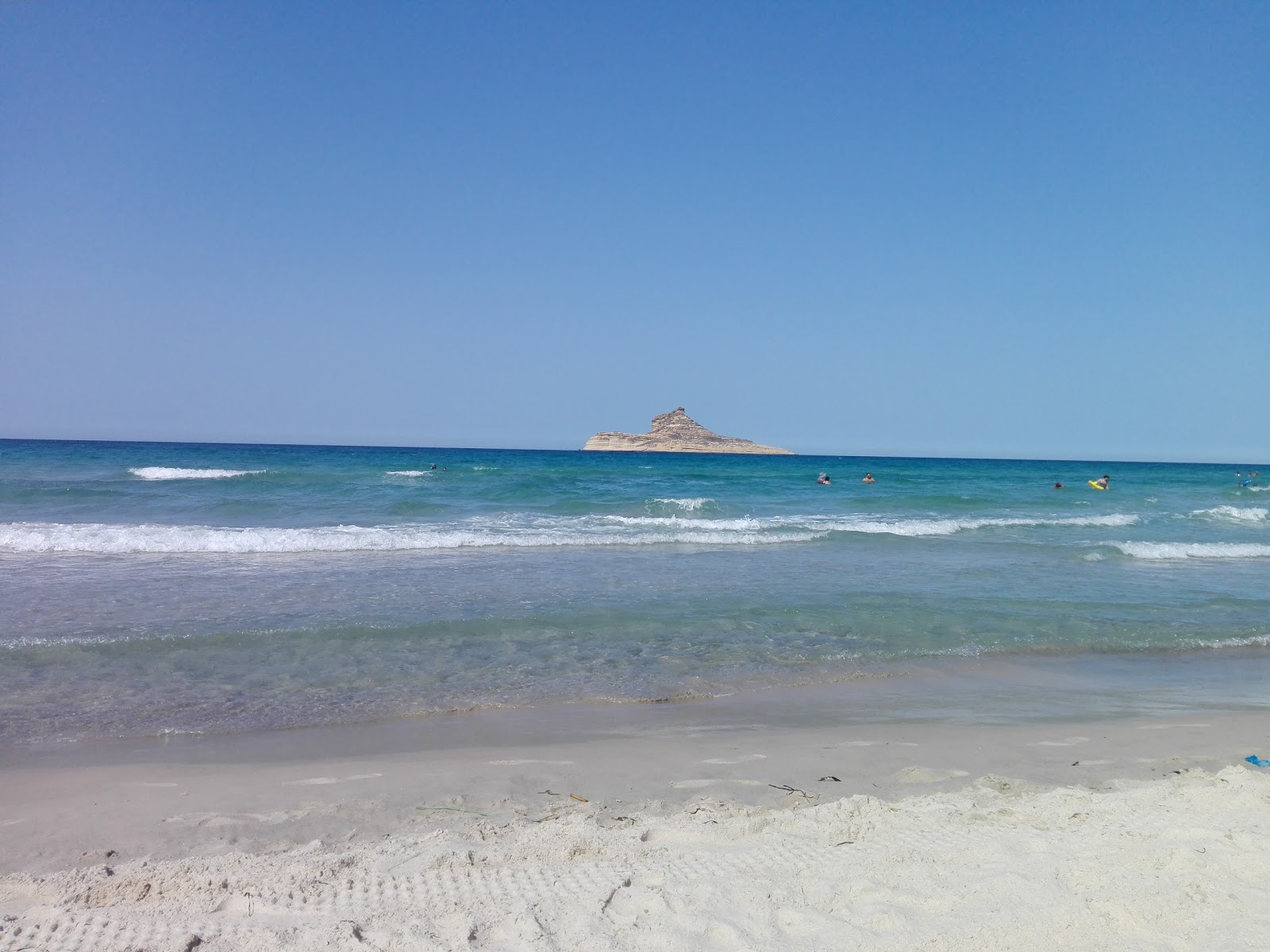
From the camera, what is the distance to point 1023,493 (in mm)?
36156

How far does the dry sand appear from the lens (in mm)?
3324

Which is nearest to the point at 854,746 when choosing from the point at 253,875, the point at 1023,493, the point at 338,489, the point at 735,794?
the point at 735,794

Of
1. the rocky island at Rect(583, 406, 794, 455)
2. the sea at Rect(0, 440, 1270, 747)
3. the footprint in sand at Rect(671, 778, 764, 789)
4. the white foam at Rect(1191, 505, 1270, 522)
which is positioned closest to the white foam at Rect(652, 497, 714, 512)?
the sea at Rect(0, 440, 1270, 747)

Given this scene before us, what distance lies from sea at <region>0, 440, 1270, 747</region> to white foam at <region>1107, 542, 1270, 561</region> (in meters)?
0.15

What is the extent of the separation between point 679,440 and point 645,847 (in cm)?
11135

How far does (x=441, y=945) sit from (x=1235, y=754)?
225 inches

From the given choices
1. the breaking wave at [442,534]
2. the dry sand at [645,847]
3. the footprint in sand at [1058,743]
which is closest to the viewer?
the dry sand at [645,847]

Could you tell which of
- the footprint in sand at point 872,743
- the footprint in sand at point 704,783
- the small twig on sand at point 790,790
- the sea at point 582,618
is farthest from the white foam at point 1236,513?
the footprint in sand at point 704,783

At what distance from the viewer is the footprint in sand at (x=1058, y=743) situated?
19.7 feet

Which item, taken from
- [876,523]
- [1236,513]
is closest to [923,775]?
[876,523]

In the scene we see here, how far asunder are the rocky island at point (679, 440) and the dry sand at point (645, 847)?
10780 centimetres

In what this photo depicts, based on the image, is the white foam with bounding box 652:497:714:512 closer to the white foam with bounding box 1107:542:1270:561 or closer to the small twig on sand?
the white foam with bounding box 1107:542:1270:561

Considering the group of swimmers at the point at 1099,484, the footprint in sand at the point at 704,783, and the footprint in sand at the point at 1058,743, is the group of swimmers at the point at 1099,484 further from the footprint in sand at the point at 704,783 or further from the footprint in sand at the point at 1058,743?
the footprint in sand at the point at 704,783

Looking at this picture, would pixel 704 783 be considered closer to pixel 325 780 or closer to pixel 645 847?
pixel 645 847
